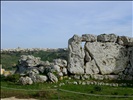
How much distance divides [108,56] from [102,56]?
0.56m

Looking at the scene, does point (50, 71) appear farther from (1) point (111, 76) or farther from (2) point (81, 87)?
(1) point (111, 76)

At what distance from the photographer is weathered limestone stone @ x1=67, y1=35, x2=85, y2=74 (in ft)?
87.8

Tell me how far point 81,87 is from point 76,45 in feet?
18.4

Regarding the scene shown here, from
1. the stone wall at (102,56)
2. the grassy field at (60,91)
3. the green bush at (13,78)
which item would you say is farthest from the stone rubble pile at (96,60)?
the grassy field at (60,91)

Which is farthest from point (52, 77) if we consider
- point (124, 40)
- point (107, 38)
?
point (124, 40)

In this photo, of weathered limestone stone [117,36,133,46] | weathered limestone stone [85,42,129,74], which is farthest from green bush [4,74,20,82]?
weathered limestone stone [117,36,133,46]

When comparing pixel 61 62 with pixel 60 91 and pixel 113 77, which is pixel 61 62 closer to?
pixel 113 77

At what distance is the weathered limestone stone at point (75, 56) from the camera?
26750mm

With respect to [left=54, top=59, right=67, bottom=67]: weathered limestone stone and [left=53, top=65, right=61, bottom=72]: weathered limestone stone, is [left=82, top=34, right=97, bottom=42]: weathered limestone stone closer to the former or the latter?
[left=54, top=59, right=67, bottom=67]: weathered limestone stone

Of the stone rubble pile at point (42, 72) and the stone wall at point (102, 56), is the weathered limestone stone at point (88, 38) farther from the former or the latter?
the stone rubble pile at point (42, 72)

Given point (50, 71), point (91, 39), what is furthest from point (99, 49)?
point (50, 71)

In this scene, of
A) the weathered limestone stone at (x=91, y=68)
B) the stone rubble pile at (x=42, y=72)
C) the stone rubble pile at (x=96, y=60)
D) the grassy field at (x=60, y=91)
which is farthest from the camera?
the weathered limestone stone at (x=91, y=68)

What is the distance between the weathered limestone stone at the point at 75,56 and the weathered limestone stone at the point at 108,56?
2.82 feet

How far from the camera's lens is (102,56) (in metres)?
27.6
